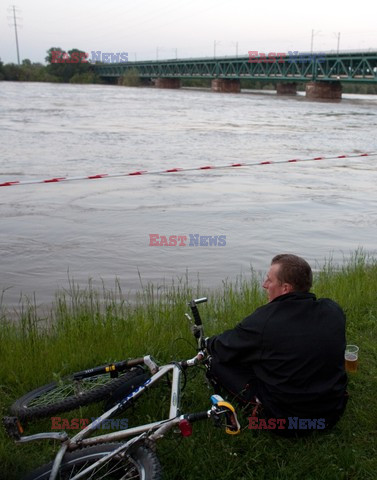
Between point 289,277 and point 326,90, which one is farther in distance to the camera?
point 326,90

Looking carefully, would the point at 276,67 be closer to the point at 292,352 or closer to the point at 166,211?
the point at 166,211

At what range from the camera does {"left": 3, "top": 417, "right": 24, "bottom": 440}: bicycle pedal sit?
142 inches

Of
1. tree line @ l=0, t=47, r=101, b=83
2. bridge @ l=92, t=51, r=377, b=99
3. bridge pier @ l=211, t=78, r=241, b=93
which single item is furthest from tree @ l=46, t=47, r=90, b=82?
bridge pier @ l=211, t=78, r=241, b=93

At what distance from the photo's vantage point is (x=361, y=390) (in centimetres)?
469

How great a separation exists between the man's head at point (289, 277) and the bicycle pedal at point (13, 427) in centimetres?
181

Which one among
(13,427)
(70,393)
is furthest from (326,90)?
(13,427)

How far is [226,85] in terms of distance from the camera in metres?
116

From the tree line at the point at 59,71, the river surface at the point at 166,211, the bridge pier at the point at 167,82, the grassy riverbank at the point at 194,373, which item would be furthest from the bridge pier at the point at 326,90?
the grassy riverbank at the point at 194,373

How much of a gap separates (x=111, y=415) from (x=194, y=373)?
4.27 ft

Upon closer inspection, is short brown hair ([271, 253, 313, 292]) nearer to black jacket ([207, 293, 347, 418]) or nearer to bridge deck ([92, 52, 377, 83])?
black jacket ([207, 293, 347, 418])

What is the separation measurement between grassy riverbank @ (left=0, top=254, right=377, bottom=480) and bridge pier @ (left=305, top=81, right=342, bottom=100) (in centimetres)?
8446

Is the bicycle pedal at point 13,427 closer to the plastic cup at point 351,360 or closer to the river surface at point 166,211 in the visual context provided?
the plastic cup at point 351,360

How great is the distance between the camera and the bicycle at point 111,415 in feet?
10.4

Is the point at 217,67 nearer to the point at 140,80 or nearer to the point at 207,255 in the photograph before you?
the point at 140,80
